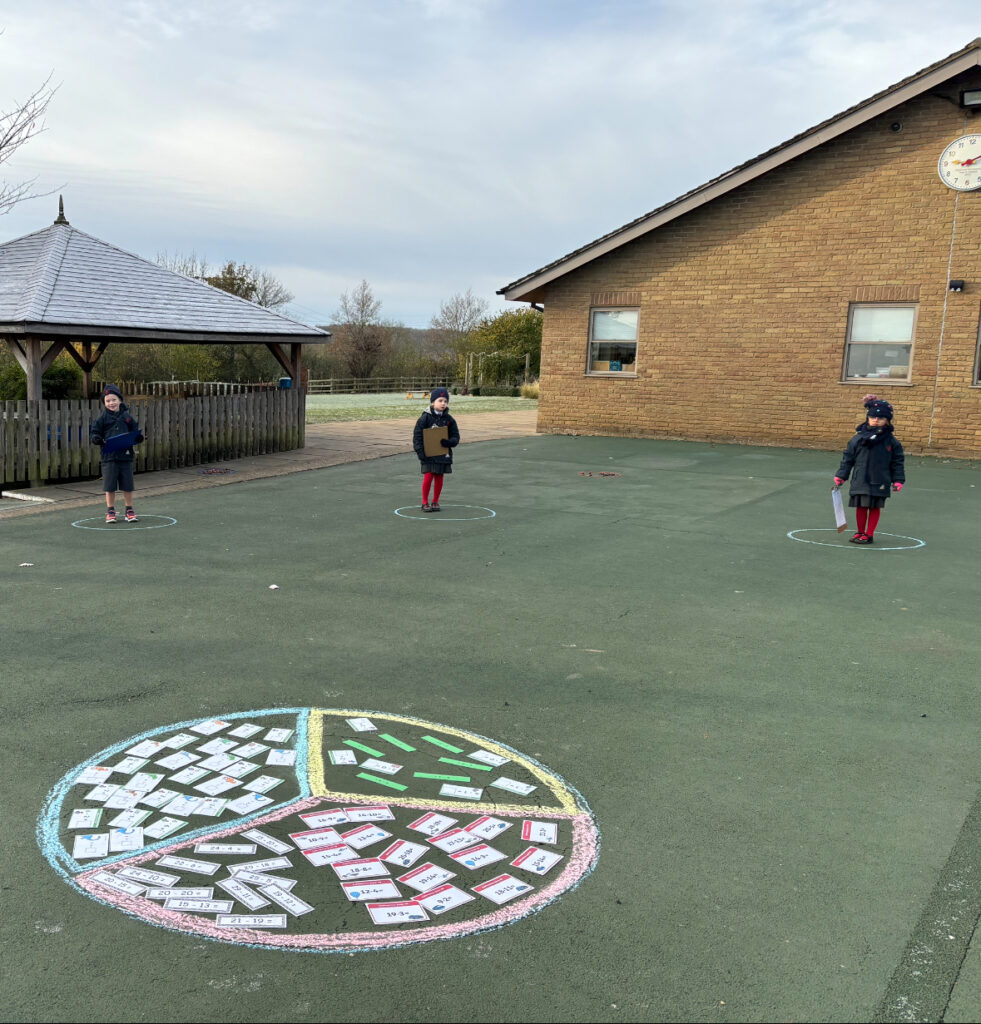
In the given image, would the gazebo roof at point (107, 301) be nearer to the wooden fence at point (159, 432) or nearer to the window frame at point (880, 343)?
the wooden fence at point (159, 432)

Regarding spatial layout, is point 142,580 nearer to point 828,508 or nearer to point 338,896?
point 338,896

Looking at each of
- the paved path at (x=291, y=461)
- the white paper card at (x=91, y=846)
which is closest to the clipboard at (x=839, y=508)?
the white paper card at (x=91, y=846)

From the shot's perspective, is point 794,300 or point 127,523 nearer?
point 127,523

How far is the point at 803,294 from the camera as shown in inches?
790

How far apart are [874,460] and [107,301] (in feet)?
39.2

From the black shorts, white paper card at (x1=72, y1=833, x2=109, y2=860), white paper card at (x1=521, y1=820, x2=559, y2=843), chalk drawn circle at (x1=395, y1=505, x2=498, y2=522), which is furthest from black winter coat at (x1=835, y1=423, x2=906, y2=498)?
white paper card at (x1=72, y1=833, x2=109, y2=860)

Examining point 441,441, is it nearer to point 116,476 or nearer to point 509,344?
point 116,476

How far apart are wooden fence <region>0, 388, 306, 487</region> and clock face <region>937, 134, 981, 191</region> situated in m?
13.6

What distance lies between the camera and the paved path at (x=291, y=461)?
41.5 ft

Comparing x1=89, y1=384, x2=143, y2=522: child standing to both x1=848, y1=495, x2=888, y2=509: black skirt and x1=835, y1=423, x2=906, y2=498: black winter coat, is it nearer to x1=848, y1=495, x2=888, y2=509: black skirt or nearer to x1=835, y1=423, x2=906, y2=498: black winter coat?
x1=835, y1=423, x2=906, y2=498: black winter coat

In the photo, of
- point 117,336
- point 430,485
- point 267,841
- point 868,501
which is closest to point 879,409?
point 868,501

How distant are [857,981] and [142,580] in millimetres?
6777

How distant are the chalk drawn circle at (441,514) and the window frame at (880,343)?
434 inches

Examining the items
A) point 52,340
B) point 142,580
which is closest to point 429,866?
point 142,580
